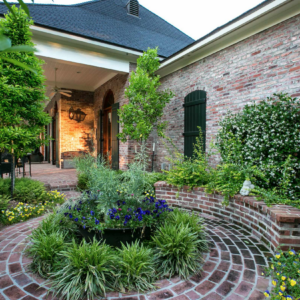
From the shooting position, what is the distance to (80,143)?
9234 mm

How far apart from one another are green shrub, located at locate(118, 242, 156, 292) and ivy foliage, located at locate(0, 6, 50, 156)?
3113 millimetres

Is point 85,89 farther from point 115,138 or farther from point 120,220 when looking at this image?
point 120,220

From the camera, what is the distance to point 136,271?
182 cm

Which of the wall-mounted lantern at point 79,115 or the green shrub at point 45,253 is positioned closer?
the green shrub at point 45,253

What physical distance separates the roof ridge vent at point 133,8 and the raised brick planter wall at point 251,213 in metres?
7.97

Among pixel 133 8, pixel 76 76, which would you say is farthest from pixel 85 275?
pixel 133 8

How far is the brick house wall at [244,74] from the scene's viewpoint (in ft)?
12.0

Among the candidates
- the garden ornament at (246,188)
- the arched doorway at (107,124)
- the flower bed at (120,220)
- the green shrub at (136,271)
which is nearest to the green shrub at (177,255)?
the green shrub at (136,271)

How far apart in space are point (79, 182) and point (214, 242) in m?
3.85

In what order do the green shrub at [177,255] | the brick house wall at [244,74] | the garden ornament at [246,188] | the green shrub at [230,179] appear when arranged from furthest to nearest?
the brick house wall at [244,74] → the green shrub at [230,179] → the garden ornament at [246,188] → the green shrub at [177,255]

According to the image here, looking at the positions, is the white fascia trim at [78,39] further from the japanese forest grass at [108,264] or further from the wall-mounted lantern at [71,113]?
the japanese forest grass at [108,264]

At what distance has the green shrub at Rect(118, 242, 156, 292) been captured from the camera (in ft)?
5.79

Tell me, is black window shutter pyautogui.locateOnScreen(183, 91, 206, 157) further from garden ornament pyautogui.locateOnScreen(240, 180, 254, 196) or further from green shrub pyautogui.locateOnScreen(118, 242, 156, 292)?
green shrub pyautogui.locateOnScreen(118, 242, 156, 292)

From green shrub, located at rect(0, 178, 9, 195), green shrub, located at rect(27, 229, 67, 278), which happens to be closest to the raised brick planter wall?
green shrub, located at rect(27, 229, 67, 278)
